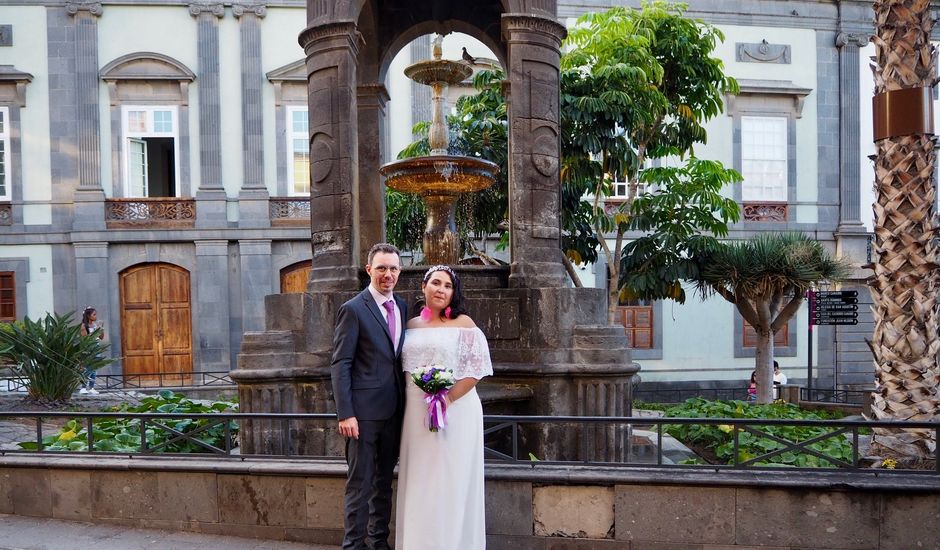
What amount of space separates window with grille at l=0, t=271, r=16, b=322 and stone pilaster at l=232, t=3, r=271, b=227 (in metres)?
6.18

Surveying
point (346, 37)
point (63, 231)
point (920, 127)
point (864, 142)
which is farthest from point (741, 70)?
point (63, 231)

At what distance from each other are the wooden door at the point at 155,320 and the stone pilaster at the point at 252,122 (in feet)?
8.20

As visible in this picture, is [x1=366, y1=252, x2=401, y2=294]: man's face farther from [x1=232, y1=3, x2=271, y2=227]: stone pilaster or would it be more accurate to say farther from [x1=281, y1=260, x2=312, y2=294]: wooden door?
[x1=232, y1=3, x2=271, y2=227]: stone pilaster

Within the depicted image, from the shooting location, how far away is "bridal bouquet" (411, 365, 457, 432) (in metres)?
3.77

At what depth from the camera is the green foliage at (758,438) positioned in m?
6.27

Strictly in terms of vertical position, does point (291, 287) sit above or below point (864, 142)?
below

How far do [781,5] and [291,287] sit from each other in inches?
623

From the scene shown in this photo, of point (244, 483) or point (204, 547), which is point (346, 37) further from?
point (204, 547)

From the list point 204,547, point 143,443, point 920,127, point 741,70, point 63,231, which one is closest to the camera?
point 204,547

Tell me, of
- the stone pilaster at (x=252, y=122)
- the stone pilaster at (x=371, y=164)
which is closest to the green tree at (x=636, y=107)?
the stone pilaster at (x=371, y=164)

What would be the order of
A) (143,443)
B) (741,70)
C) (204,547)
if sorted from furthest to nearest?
(741,70), (143,443), (204,547)

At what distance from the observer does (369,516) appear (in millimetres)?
4094

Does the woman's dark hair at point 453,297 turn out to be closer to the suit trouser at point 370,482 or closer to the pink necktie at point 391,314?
the pink necktie at point 391,314

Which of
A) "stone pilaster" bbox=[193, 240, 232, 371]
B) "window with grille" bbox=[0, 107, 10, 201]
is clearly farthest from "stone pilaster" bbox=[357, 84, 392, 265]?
"window with grille" bbox=[0, 107, 10, 201]
